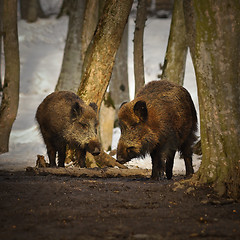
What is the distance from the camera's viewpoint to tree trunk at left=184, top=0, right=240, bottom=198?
526 cm

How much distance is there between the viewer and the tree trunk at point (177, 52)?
38.3 feet

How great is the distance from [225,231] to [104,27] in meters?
6.70

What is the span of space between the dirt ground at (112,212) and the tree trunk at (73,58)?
376 inches

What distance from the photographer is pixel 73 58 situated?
15680 mm

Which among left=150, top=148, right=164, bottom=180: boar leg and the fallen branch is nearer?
left=150, top=148, right=164, bottom=180: boar leg

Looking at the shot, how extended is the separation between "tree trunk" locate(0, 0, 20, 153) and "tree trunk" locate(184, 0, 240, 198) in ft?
28.4

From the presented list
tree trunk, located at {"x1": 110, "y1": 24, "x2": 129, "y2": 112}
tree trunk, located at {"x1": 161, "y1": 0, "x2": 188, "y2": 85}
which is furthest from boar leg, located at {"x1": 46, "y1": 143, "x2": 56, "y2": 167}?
tree trunk, located at {"x1": 110, "y1": 24, "x2": 129, "y2": 112}

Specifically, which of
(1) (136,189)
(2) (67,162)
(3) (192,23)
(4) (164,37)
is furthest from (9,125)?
(4) (164,37)

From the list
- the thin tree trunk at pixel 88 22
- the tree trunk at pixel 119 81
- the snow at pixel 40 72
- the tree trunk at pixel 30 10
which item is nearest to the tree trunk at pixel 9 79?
the snow at pixel 40 72

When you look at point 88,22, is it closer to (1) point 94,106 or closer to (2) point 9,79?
(2) point 9,79

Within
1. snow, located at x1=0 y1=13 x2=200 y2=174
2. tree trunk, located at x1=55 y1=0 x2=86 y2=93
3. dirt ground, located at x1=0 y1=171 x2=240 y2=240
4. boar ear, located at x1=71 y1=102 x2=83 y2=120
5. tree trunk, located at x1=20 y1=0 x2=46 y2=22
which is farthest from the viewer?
tree trunk, located at x1=20 y1=0 x2=46 y2=22

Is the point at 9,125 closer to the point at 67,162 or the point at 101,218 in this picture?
the point at 67,162

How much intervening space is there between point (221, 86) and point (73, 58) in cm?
1101

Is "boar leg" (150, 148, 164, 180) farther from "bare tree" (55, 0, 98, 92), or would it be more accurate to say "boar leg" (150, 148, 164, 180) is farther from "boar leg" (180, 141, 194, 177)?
"bare tree" (55, 0, 98, 92)
